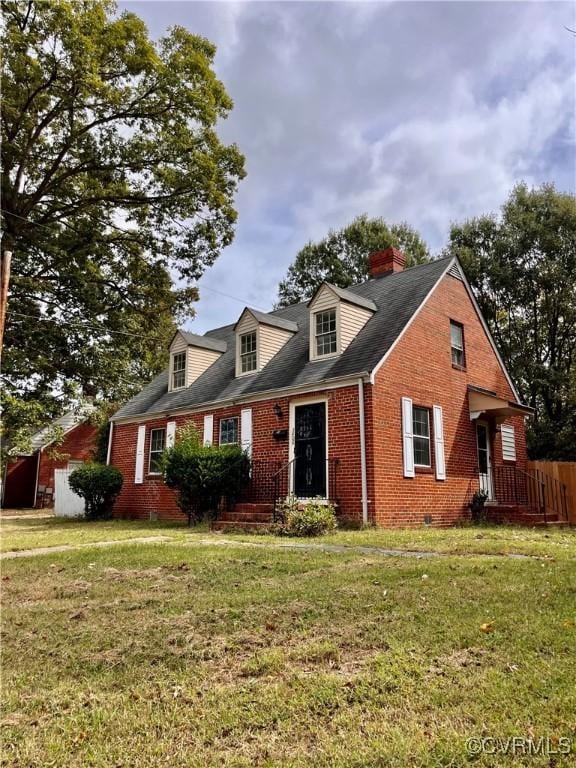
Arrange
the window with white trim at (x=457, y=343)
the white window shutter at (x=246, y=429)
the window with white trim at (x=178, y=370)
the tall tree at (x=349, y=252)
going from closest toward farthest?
the white window shutter at (x=246, y=429), the window with white trim at (x=457, y=343), the window with white trim at (x=178, y=370), the tall tree at (x=349, y=252)

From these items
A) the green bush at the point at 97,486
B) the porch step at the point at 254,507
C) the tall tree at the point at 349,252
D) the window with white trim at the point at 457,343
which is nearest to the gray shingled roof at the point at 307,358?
the window with white trim at the point at 457,343

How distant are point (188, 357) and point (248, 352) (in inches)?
123

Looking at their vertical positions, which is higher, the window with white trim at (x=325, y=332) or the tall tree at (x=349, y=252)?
the tall tree at (x=349, y=252)

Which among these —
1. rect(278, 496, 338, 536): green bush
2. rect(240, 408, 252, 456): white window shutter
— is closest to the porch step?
rect(278, 496, 338, 536): green bush

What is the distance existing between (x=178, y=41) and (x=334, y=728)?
1746 cm

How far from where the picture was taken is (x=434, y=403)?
45.5 ft

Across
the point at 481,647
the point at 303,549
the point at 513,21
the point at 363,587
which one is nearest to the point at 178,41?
the point at 513,21

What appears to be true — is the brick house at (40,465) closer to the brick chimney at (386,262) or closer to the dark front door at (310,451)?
the brick chimney at (386,262)

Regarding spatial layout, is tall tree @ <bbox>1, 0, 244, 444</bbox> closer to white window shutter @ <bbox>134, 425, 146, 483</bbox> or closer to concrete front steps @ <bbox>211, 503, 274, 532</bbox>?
white window shutter @ <bbox>134, 425, 146, 483</bbox>

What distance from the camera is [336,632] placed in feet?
12.9

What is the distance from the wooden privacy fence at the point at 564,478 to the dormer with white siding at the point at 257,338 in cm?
851

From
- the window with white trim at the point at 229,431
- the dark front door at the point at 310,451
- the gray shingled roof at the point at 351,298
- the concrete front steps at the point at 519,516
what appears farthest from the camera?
the window with white trim at the point at 229,431

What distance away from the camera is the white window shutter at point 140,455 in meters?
17.6

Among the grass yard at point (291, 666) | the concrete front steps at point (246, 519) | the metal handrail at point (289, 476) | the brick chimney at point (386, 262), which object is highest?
the brick chimney at point (386, 262)
